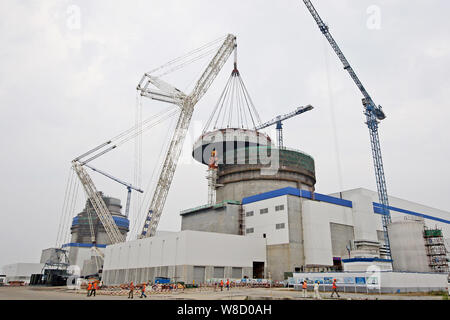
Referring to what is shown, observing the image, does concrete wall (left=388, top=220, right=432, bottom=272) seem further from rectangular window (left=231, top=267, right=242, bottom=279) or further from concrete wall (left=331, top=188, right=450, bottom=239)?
rectangular window (left=231, top=267, right=242, bottom=279)

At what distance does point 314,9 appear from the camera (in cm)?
8469

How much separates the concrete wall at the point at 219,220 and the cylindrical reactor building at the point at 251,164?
7345 mm

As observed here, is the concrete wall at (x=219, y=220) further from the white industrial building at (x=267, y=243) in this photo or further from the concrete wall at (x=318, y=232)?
the concrete wall at (x=318, y=232)

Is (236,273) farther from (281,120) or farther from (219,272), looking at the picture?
(281,120)

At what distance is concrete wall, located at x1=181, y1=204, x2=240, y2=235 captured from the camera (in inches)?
2899

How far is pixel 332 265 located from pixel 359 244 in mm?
10011

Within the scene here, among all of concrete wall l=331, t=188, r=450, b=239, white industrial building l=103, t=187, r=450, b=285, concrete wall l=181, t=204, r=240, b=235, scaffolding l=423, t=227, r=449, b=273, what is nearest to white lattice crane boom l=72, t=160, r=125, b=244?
white industrial building l=103, t=187, r=450, b=285

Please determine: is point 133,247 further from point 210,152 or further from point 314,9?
point 314,9

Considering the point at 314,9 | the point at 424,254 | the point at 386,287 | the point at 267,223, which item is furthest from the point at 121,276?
the point at 314,9

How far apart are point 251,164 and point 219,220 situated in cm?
1631

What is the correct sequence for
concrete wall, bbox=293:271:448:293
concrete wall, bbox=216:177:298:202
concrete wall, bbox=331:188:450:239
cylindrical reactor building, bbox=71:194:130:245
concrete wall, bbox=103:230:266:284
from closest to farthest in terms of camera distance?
concrete wall, bbox=293:271:448:293 < concrete wall, bbox=103:230:266:284 < concrete wall, bbox=331:188:450:239 < concrete wall, bbox=216:177:298:202 < cylindrical reactor building, bbox=71:194:130:245

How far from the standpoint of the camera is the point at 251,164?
268 ft

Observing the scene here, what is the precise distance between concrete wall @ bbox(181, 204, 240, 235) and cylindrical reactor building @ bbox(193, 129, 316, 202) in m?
7.34
